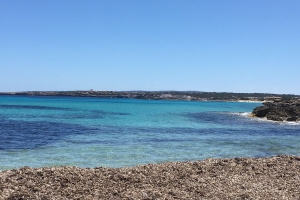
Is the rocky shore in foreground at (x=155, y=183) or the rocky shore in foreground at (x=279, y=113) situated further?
the rocky shore in foreground at (x=279, y=113)

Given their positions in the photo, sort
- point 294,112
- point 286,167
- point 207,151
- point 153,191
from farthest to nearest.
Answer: point 294,112
point 207,151
point 286,167
point 153,191

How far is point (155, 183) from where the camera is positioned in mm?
9500

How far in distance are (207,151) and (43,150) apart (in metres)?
7.97

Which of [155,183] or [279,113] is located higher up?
[279,113]

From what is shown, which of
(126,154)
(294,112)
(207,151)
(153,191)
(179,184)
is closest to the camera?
(153,191)

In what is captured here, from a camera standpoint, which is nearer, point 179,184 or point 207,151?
point 179,184

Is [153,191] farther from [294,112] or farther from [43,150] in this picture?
[294,112]

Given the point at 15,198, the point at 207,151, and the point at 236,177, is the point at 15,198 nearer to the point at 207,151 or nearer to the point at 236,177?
the point at 236,177

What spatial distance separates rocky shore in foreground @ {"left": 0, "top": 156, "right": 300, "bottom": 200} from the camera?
8406mm

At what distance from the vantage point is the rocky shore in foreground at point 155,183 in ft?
27.6

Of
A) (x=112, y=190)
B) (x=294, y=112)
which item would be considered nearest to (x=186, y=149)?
(x=112, y=190)

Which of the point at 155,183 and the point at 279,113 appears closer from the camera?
the point at 155,183

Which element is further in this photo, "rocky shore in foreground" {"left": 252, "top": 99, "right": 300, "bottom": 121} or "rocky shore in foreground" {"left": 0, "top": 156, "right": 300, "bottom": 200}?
"rocky shore in foreground" {"left": 252, "top": 99, "right": 300, "bottom": 121}

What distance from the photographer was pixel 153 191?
870cm
